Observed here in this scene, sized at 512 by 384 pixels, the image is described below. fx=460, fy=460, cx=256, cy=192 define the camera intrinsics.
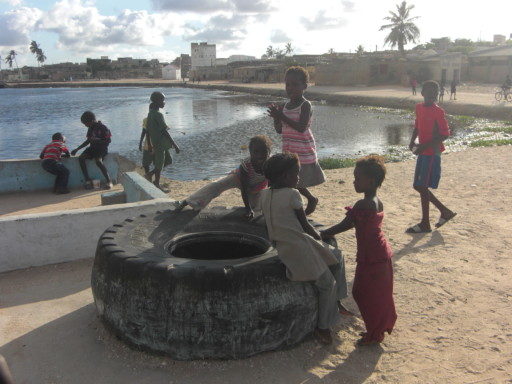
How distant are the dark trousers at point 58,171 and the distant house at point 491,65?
148 ft

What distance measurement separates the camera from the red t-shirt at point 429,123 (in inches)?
210

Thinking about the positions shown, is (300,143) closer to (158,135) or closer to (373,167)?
(373,167)

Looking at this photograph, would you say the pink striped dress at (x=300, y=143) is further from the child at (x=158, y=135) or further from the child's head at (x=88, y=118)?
the child's head at (x=88, y=118)

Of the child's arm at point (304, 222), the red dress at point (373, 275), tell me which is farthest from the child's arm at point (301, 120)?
the child's arm at point (304, 222)

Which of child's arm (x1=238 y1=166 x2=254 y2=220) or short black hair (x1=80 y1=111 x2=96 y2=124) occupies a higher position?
short black hair (x1=80 y1=111 x2=96 y2=124)

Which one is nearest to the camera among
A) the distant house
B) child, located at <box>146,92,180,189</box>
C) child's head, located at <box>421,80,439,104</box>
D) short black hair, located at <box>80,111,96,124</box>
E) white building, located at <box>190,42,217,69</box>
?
child's head, located at <box>421,80,439,104</box>

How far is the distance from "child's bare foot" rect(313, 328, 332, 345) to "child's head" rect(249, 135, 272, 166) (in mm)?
1627

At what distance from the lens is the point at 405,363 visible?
121 inches

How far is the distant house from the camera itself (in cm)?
4359

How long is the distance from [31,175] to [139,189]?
3200 mm

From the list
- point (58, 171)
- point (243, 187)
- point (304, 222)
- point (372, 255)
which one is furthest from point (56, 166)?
point (372, 255)

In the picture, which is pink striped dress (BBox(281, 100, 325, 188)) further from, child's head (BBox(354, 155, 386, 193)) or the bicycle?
the bicycle

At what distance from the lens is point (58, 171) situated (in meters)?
7.87

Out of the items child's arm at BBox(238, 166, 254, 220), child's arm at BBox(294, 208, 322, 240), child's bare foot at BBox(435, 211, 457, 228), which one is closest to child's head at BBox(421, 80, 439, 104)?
child's bare foot at BBox(435, 211, 457, 228)
